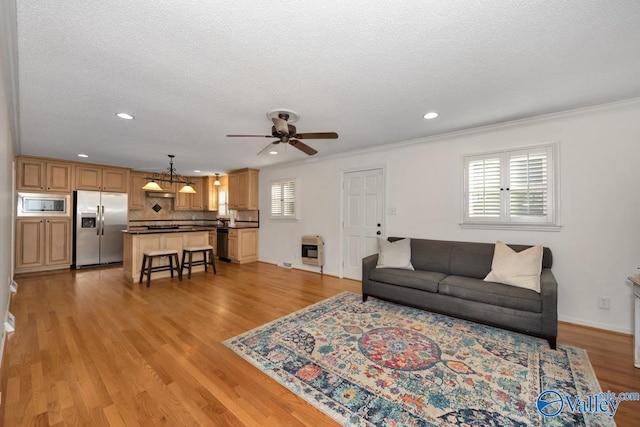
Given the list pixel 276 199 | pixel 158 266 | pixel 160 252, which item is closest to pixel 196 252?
pixel 158 266

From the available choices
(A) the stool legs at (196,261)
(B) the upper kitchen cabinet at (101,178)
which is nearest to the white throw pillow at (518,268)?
(A) the stool legs at (196,261)

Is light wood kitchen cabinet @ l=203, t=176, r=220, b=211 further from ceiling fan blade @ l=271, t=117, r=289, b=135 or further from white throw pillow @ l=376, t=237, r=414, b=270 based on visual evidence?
white throw pillow @ l=376, t=237, r=414, b=270

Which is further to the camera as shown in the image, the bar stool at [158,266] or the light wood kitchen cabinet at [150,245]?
the light wood kitchen cabinet at [150,245]

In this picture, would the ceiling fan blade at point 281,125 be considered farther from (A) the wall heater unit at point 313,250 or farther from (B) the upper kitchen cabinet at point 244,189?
(B) the upper kitchen cabinet at point 244,189

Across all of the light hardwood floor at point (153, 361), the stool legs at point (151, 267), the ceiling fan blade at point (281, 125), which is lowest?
the light hardwood floor at point (153, 361)

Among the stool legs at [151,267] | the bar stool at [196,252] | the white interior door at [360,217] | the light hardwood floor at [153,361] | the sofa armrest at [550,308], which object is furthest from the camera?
the bar stool at [196,252]

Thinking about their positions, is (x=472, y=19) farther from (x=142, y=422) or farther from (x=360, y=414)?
(x=142, y=422)

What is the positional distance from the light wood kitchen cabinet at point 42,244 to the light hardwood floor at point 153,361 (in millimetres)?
1761

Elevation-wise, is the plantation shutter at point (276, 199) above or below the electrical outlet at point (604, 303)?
above

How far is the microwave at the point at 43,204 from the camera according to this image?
17.4 ft

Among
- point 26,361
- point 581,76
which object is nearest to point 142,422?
point 26,361

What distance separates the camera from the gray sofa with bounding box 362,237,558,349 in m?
2.58

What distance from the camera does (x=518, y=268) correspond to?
2916 mm

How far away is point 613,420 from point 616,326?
1.84m
